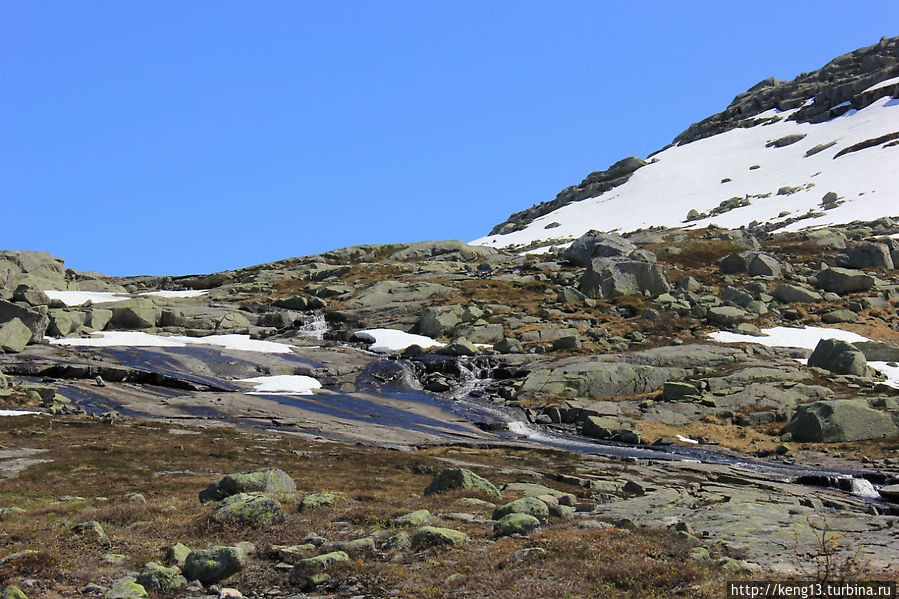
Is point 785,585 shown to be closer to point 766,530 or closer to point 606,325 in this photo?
point 766,530

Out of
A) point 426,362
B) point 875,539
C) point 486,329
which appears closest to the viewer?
point 875,539

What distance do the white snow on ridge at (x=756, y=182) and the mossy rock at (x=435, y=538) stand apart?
109159 mm

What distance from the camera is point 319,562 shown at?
37.9 ft

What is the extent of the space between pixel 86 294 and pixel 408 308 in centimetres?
4100

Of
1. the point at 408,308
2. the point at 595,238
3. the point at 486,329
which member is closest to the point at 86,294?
the point at 408,308

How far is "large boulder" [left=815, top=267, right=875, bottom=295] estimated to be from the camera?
225ft

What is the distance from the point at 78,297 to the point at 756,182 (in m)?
129


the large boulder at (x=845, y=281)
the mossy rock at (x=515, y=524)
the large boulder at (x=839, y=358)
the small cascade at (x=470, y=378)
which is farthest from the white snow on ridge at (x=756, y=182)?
the mossy rock at (x=515, y=524)

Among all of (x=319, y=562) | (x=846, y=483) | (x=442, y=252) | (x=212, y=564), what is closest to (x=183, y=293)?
(x=442, y=252)

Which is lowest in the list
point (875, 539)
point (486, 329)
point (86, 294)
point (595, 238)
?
point (875, 539)

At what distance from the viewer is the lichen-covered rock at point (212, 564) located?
1134 cm

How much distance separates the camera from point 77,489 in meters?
18.7

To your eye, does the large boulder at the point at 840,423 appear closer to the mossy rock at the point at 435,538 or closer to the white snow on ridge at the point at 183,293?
the mossy rock at the point at 435,538

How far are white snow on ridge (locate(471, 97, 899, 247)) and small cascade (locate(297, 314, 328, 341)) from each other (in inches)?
2895
